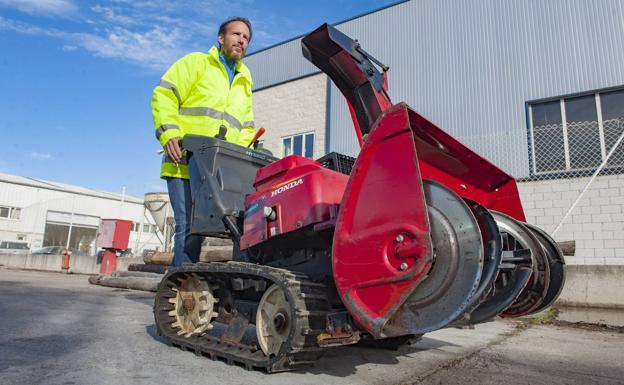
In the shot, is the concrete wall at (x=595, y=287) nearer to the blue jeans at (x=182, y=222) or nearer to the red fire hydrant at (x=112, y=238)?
the blue jeans at (x=182, y=222)

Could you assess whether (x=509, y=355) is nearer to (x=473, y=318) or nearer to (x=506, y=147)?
(x=473, y=318)

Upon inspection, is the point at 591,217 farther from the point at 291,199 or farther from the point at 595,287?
the point at 291,199

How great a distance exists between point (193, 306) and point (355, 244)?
172 cm

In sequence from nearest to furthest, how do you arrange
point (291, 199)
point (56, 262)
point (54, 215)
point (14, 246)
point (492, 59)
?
1. point (291, 199)
2. point (492, 59)
3. point (56, 262)
4. point (14, 246)
5. point (54, 215)

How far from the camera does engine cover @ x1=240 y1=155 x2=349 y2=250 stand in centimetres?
275

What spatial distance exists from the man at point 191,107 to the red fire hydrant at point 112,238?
9.25 metres

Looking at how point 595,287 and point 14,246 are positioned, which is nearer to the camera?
point 595,287

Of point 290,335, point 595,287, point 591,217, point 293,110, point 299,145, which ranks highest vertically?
point 293,110

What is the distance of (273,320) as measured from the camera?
107 inches

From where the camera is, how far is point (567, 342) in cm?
443

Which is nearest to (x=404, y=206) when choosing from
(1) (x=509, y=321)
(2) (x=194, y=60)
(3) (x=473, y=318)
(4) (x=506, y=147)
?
(3) (x=473, y=318)

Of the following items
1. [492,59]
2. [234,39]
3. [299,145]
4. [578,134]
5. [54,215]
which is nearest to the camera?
[234,39]

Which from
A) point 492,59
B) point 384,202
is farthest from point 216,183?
point 492,59

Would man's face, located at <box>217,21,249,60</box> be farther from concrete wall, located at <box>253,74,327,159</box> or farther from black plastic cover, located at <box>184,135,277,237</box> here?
concrete wall, located at <box>253,74,327,159</box>
